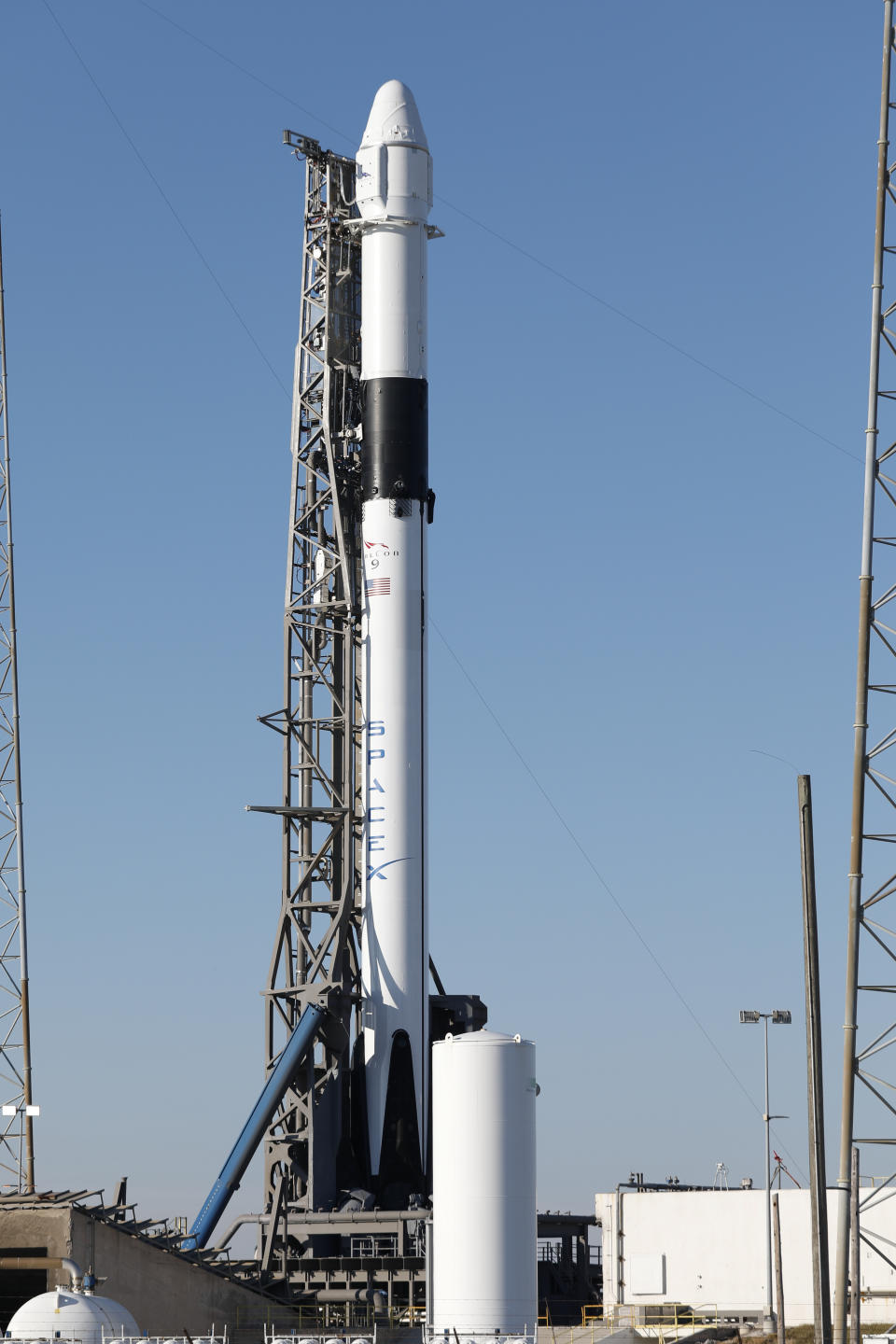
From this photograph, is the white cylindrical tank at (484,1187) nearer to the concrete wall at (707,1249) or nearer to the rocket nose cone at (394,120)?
the concrete wall at (707,1249)

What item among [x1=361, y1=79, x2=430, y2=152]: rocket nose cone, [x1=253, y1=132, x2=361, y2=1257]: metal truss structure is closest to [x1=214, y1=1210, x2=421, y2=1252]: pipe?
[x1=253, y1=132, x2=361, y2=1257]: metal truss structure

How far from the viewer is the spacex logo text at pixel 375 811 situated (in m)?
53.2

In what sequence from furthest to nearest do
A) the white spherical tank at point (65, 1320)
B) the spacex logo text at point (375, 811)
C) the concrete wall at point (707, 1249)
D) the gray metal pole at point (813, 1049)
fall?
the concrete wall at point (707, 1249)
the spacex logo text at point (375, 811)
the white spherical tank at point (65, 1320)
the gray metal pole at point (813, 1049)

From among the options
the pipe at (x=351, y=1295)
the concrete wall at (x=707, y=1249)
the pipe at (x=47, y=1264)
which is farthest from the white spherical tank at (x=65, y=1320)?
the concrete wall at (x=707, y=1249)

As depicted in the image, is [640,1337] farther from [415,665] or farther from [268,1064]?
[415,665]

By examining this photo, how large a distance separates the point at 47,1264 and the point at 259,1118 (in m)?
8.29

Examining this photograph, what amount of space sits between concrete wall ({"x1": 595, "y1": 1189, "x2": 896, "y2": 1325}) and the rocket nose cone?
31057mm

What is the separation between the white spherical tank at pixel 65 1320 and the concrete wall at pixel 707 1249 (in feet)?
73.5

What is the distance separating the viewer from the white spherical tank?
39.2m

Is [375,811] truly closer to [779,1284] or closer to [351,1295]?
[351,1295]

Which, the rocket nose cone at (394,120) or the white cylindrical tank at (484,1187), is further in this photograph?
the rocket nose cone at (394,120)

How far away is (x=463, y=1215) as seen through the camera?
39.5m

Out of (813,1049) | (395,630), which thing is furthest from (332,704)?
(813,1049)

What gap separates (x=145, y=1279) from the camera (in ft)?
154
